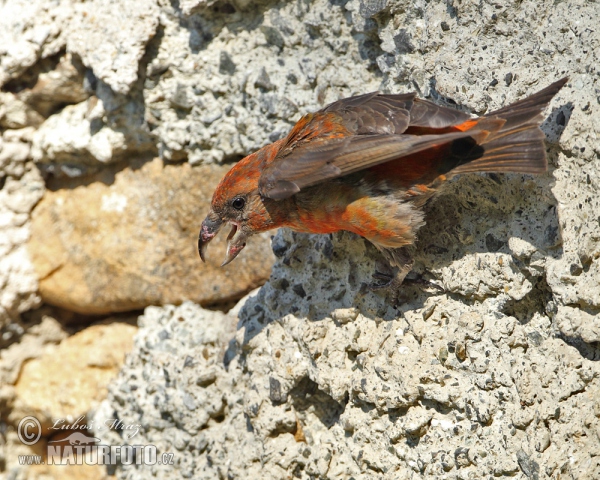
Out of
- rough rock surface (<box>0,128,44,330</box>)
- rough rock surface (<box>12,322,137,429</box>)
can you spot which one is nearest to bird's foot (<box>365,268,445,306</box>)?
rough rock surface (<box>12,322,137,429</box>)

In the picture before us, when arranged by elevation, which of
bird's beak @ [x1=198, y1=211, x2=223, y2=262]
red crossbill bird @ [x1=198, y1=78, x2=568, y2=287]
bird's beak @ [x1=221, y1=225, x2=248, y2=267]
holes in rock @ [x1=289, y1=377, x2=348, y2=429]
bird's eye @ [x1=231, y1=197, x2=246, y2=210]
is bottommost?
holes in rock @ [x1=289, y1=377, x2=348, y2=429]

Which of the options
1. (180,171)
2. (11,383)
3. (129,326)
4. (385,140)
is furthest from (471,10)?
(11,383)

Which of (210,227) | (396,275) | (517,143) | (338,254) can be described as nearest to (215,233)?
(210,227)

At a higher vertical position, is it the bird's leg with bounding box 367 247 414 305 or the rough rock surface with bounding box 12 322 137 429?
A: the bird's leg with bounding box 367 247 414 305

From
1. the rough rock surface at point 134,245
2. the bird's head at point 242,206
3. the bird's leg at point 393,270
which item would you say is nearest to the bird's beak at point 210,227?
the bird's head at point 242,206

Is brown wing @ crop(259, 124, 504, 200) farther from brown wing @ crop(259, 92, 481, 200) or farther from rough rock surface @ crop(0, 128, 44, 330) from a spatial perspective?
rough rock surface @ crop(0, 128, 44, 330)

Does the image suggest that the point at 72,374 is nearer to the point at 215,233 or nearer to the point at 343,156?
the point at 215,233
